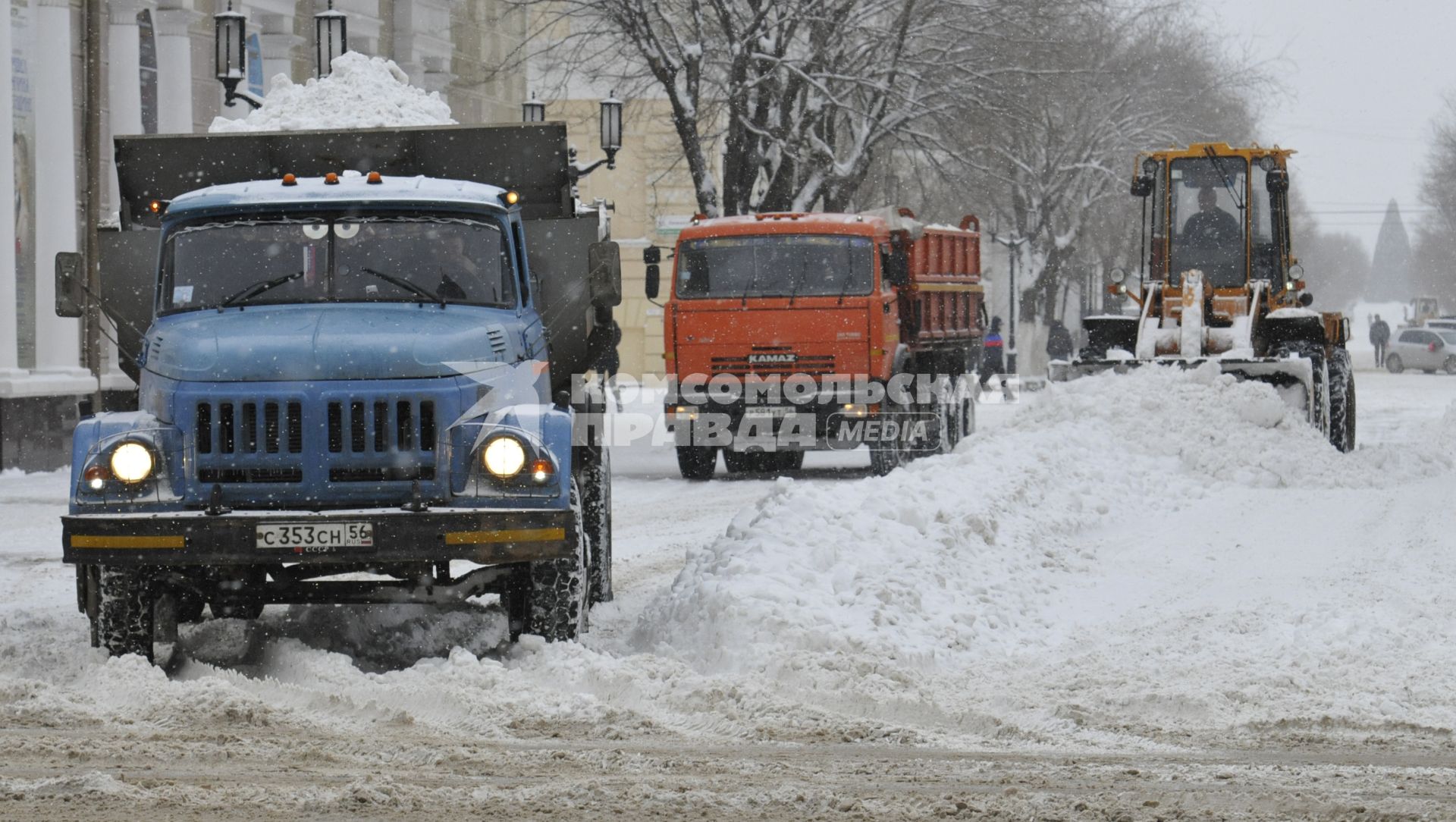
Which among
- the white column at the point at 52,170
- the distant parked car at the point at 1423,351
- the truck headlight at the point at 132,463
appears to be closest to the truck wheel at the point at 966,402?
the white column at the point at 52,170

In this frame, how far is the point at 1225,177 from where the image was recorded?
22016mm

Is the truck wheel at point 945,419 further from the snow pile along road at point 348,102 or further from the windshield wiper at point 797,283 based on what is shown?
the snow pile along road at point 348,102

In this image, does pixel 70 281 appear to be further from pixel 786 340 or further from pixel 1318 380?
pixel 1318 380

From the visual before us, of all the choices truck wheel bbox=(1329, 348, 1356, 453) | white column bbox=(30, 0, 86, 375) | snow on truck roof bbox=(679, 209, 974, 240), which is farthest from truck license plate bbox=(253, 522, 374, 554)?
truck wheel bbox=(1329, 348, 1356, 453)

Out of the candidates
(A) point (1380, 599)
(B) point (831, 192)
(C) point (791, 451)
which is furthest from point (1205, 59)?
(A) point (1380, 599)

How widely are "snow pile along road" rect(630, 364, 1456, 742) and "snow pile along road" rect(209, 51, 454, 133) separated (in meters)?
9.38

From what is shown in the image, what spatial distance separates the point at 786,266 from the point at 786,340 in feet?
2.61

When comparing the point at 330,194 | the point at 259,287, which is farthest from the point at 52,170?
the point at 259,287

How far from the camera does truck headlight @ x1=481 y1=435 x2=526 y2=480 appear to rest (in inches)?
323

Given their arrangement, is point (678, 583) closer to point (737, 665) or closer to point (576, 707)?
point (737, 665)

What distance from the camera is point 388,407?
8.15 metres

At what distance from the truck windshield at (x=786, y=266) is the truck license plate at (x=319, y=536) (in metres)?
12.1

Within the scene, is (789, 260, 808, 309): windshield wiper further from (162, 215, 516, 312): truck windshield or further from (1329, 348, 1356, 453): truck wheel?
(162, 215, 516, 312): truck windshield

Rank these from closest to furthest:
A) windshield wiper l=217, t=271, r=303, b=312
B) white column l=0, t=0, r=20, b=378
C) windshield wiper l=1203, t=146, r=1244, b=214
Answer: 1. windshield wiper l=217, t=271, r=303, b=312
2. white column l=0, t=0, r=20, b=378
3. windshield wiper l=1203, t=146, r=1244, b=214
